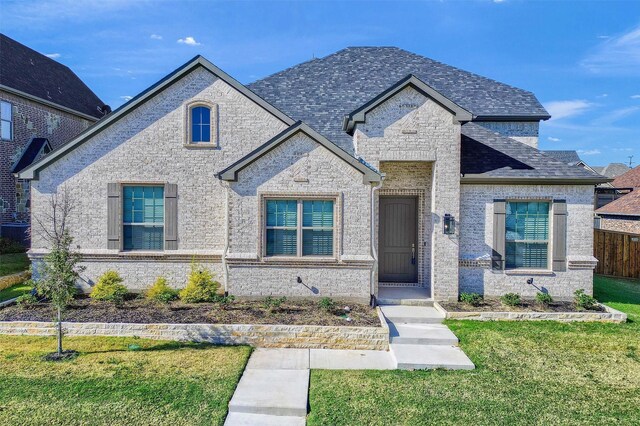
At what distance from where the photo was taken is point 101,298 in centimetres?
941

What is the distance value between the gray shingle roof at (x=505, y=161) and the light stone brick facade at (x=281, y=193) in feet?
1.24

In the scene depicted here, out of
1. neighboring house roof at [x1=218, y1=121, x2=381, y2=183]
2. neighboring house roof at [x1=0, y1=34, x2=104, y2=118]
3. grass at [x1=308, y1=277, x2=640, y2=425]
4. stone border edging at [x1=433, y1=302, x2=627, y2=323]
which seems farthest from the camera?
neighboring house roof at [x1=0, y1=34, x2=104, y2=118]

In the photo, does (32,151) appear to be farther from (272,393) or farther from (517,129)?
(517,129)

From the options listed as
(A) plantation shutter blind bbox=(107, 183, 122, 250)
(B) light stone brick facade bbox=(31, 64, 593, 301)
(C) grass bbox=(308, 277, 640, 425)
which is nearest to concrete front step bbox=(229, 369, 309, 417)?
(C) grass bbox=(308, 277, 640, 425)

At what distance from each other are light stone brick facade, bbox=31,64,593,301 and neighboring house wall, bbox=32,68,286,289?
3cm

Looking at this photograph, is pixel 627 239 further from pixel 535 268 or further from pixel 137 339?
pixel 137 339

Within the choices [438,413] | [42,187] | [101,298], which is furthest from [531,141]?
[42,187]

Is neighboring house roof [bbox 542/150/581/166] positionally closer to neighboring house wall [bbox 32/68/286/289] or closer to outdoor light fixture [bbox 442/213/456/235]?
outdoor light fixture [bbox 442/213/456/235]

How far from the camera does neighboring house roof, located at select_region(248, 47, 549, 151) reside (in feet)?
40.4

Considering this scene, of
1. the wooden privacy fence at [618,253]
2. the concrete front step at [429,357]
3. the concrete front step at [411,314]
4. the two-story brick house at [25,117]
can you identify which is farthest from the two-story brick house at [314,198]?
the two-story brick house at [25,117]

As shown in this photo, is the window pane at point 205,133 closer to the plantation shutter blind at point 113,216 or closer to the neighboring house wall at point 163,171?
the neighboring house wall at point 163,171

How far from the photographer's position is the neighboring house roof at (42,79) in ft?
60.4

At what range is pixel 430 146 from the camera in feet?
31.2

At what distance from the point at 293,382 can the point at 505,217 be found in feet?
23.1
